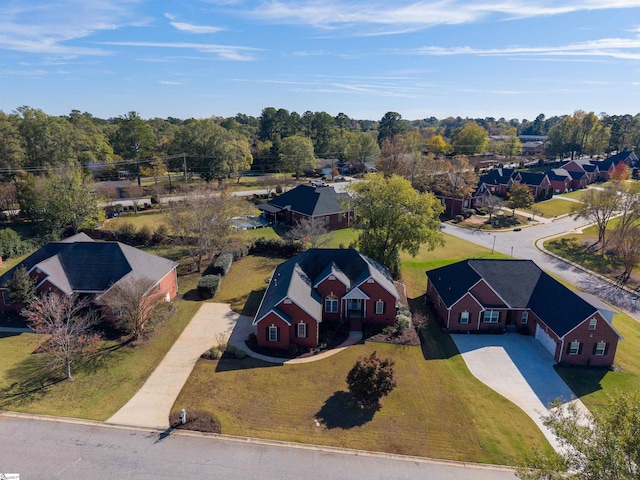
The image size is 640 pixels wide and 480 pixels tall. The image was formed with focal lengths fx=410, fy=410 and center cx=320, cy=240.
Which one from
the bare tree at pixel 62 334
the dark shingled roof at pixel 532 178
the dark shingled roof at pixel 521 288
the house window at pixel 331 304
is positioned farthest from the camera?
the dark shingled roof at pixel 532 178

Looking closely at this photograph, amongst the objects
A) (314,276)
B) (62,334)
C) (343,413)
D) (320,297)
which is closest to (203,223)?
(314,276)

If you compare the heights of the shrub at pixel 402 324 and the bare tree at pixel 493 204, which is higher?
the bare tree at pixel 493 204

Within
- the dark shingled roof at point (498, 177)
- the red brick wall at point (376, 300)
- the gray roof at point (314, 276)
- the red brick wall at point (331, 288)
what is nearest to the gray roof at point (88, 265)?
the gray roof at point (314, 276)

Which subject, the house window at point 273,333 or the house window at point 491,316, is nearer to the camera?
the house window at point 273,333

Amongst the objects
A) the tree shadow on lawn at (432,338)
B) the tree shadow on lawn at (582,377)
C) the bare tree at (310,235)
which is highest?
the bare tree at (310,235)

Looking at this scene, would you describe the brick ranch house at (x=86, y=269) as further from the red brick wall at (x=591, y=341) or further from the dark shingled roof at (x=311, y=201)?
the red brick wall at (x=591, y=341)

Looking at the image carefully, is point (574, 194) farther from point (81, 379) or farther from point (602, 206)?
point (81, 379)

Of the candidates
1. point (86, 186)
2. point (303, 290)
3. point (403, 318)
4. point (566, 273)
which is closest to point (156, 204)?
point (86, 186)
